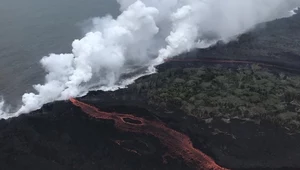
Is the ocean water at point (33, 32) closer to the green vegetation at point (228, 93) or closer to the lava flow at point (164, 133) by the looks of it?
the lava flow at point (164, 133)

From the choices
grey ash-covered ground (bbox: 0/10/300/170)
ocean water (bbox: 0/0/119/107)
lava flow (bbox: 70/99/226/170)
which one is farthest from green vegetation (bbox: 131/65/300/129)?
ocean water (bbox: 0/0/119/107)

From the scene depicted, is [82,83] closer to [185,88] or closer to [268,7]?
[185,88]

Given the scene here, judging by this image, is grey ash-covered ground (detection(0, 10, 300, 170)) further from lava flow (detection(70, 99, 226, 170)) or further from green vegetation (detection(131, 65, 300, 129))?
lava flow (detection(70, 99, 226, 170))

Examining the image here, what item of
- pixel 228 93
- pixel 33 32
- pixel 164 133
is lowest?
pixel 164 133


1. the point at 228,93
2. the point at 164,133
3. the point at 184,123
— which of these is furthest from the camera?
the point at 228,93

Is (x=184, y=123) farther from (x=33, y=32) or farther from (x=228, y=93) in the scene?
(x=33, y=32)

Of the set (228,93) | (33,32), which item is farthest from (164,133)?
(33,32)
